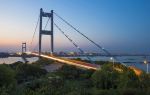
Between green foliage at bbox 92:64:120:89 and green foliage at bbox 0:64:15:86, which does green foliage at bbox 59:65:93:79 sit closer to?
green foliage at bbox 92:64:120:89

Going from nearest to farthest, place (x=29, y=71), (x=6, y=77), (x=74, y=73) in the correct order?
(x=6, y=77) → (x=74, y=73) → (x=29, y=71)

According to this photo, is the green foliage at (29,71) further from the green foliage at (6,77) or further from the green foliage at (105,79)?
the green foliage at (105,79)

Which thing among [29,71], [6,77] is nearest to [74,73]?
[29,71]

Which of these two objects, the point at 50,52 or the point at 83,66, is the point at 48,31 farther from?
the point at 83,66

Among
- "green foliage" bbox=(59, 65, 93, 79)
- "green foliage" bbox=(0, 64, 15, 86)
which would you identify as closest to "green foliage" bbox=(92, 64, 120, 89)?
"green foliage" bbox=(59, 65, 93, 79)

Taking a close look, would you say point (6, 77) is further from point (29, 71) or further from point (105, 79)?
point (29, 71)

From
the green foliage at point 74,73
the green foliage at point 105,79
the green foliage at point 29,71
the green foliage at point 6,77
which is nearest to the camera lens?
the green foliage at point 6,77

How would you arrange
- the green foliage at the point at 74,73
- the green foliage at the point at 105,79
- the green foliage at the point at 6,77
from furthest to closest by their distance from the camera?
the green foliage at the point at 74,73, the green foliage at the point at 105,79, the green foliage at the point at 6,77

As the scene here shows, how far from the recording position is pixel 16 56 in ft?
125

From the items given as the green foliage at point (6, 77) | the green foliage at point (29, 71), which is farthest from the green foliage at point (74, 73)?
the green foliage at point (6, 77)

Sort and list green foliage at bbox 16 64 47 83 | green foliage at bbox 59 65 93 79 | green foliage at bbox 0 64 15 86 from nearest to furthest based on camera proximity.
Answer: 1. green foliage at bbox 0 64 15 86
2. green foliage at bbox 59 65 93 79
3. green foliage at bbox 16 64 47 83

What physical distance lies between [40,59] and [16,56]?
21.3 feet

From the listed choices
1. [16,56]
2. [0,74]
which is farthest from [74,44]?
[0,74]

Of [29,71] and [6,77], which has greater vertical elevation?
[6,77]
